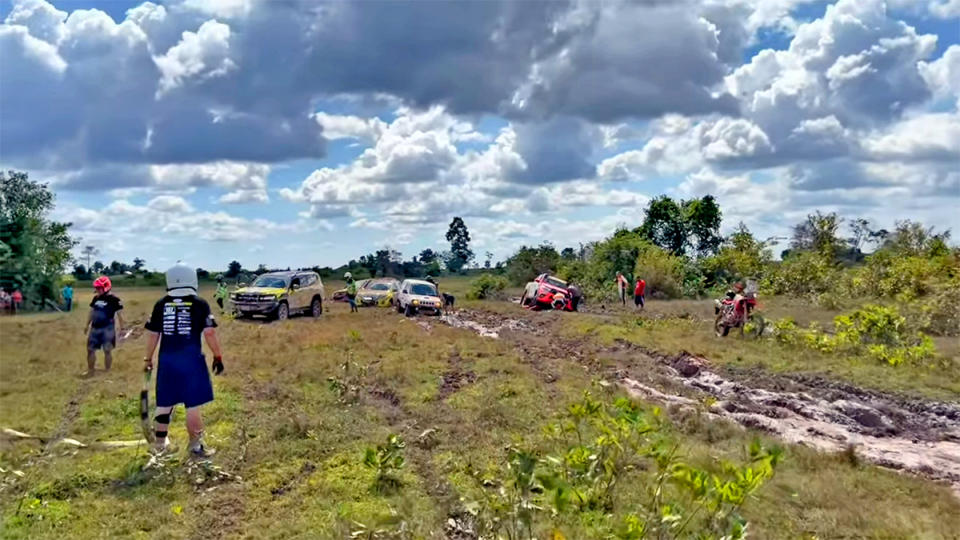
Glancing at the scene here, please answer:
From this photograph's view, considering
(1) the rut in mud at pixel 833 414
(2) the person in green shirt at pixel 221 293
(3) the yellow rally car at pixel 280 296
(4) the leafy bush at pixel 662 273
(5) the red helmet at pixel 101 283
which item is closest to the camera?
(1) the rut in mud at pixel 833 414

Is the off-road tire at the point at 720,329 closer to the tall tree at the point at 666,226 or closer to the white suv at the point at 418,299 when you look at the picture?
the white suv at the point at 418,299

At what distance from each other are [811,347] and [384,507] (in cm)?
1606

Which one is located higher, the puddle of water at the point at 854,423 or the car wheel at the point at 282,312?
the car wheel at the point at 282,312

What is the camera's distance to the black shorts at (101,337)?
44.9 feet

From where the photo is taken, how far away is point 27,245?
68.1ft

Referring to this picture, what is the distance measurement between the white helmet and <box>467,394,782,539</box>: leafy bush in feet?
11.7

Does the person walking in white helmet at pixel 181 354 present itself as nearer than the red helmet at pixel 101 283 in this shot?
Yes

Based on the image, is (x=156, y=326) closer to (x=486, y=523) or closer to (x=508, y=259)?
(x=486, y=523)

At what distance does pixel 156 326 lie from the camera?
7.89 metres

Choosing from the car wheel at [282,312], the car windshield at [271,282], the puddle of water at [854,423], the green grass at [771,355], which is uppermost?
the car windshield at [271,282]

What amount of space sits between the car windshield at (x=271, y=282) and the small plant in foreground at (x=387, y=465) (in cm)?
2059

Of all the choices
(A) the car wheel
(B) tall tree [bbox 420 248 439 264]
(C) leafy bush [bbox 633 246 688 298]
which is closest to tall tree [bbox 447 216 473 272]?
(B) tall tree [bbox 420 248 439 264]

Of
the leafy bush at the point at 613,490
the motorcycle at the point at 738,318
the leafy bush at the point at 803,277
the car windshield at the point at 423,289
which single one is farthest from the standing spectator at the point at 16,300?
the leafy bush at the point at 803,277

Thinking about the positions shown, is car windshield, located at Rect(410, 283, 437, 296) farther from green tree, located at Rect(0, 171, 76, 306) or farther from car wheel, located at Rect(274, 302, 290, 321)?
green tree, located at Rect(0, 171, 76, 306)
